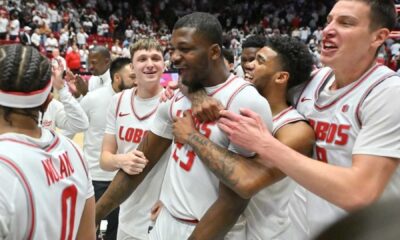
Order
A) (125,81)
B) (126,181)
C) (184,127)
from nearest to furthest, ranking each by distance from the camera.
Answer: (184,127)
(126,181)
(125,81)

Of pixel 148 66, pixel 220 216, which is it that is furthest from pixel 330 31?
pixel 148 66

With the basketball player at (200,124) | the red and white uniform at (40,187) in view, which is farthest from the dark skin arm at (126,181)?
the red and white uniform at (40,187)

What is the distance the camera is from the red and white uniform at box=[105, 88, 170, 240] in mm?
3326

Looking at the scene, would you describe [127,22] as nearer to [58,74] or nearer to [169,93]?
[58,74]

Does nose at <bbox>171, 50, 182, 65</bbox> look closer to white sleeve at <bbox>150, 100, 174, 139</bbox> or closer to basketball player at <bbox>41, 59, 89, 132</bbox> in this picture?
white sleeve at <bbox>150, 100, 174, 139</bbox>

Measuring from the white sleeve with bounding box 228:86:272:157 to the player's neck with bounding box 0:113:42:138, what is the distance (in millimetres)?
844

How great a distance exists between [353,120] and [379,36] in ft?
1.13

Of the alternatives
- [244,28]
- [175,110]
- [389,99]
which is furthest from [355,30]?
[244,28]

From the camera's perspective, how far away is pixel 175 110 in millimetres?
2482

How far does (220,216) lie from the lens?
215cm

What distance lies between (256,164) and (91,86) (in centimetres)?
525

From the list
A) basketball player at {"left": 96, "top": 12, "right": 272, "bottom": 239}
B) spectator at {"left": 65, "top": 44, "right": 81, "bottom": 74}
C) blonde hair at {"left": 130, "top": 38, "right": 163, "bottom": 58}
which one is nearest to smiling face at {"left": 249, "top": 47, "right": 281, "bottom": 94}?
basketball player at {"left": 96, "top": 12, "right": 272, "bottom": 239}

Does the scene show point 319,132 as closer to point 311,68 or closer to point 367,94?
point 367,94

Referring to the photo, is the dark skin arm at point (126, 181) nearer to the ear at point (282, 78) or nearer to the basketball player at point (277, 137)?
the basketball player at point (277, 137)
